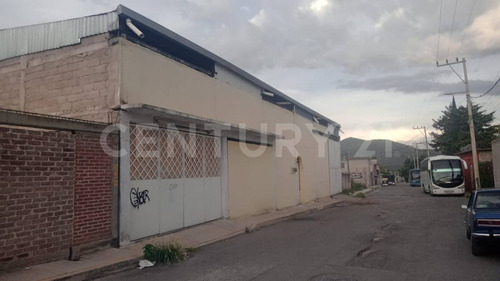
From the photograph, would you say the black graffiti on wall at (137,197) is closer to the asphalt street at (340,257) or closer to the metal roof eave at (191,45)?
the asphalt street at (340,257)

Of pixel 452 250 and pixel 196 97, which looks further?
pixel 196 97

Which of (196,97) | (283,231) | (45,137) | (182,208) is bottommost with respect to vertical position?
(283,231)

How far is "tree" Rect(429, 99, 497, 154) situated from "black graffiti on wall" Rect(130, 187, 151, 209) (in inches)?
1840

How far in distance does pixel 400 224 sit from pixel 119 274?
10.2m

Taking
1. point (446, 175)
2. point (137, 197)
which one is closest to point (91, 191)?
point (137, 197)

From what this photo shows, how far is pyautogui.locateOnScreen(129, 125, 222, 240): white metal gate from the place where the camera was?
10234 mm

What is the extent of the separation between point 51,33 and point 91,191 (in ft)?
17.1

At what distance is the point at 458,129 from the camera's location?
52594 mm

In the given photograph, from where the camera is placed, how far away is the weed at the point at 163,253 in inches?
335

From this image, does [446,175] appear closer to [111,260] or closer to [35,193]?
[111,260]

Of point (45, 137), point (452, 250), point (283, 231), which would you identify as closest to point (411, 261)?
point (452, 250)

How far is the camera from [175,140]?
38.8 ft

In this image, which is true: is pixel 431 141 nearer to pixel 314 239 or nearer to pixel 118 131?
pixel 314 239

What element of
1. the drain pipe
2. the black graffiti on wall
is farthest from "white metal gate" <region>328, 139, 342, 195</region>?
the drain pipe
